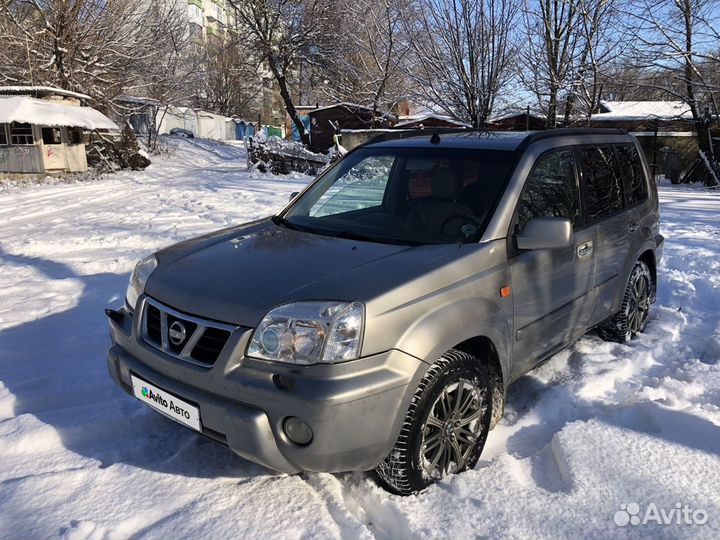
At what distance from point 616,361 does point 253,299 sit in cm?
286

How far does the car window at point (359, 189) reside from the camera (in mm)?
3883

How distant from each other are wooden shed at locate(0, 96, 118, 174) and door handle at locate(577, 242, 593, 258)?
19.3m

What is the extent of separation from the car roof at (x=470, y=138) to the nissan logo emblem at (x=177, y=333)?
1.97 metres

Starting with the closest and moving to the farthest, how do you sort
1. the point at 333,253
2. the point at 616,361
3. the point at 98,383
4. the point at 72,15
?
the point at 333,253 → the point at 98,383 → the point at 616,361 → the point at 72,15

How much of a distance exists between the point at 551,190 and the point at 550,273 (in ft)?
1.80

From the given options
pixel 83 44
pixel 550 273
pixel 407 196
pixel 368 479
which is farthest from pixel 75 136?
pixel 368 479

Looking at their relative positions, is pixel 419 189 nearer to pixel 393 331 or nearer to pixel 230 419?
pixel 393 331

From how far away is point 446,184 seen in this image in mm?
3381

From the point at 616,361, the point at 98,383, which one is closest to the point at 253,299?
the point at 98,383

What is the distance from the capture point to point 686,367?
4004 mm

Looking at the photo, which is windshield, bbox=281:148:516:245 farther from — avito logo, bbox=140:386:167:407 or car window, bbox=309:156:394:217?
avito logo, bbox=140:386:167:407

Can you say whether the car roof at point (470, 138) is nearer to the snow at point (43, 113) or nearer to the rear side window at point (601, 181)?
the rear side window at point (601, 181)

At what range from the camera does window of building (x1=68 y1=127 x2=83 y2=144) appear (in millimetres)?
21172

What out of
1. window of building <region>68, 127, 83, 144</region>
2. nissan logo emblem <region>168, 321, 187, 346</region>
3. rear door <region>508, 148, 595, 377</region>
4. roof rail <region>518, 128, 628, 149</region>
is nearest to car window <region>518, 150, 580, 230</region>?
rear door <region>508, 148, 595, 377</region>
